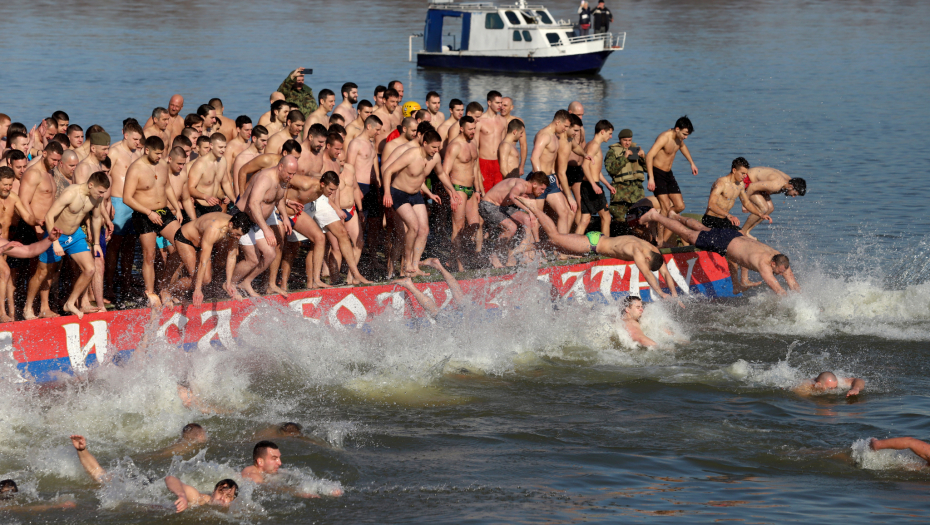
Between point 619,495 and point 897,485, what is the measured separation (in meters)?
2.64

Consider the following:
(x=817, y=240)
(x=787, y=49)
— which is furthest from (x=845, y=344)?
(x=787, y=49)

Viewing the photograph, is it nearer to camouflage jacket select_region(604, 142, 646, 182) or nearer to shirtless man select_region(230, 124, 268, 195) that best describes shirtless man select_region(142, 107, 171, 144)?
shirtless man select_region(230, 124, 268, 195)

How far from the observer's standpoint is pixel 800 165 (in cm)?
2934

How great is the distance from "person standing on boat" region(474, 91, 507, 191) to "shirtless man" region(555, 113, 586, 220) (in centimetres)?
91

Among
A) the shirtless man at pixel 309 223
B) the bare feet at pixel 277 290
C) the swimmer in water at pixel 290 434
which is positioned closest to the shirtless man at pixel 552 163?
the shirtless man at pixel 309 223

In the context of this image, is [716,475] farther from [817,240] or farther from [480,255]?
[817,240]

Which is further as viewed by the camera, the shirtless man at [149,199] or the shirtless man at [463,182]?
the shirtless man at [463,182]

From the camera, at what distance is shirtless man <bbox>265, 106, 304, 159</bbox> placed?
42.1ft

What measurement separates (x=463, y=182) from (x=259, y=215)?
3380 millimetres

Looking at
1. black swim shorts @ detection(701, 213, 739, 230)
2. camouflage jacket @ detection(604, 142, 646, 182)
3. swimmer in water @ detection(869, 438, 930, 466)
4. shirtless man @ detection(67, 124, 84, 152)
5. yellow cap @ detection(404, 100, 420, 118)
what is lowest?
swimmer in water @ detection(869, 438, 930, 466)

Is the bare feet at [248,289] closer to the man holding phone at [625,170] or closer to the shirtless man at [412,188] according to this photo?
the shirtless man at [412,188]

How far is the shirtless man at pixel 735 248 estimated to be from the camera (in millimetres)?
13320

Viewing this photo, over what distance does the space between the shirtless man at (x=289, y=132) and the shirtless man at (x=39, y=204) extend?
122 inches

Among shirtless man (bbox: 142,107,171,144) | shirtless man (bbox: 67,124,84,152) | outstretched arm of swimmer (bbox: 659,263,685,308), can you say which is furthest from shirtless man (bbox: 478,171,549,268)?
shirtless man (bbox: 67,124,84,152)
